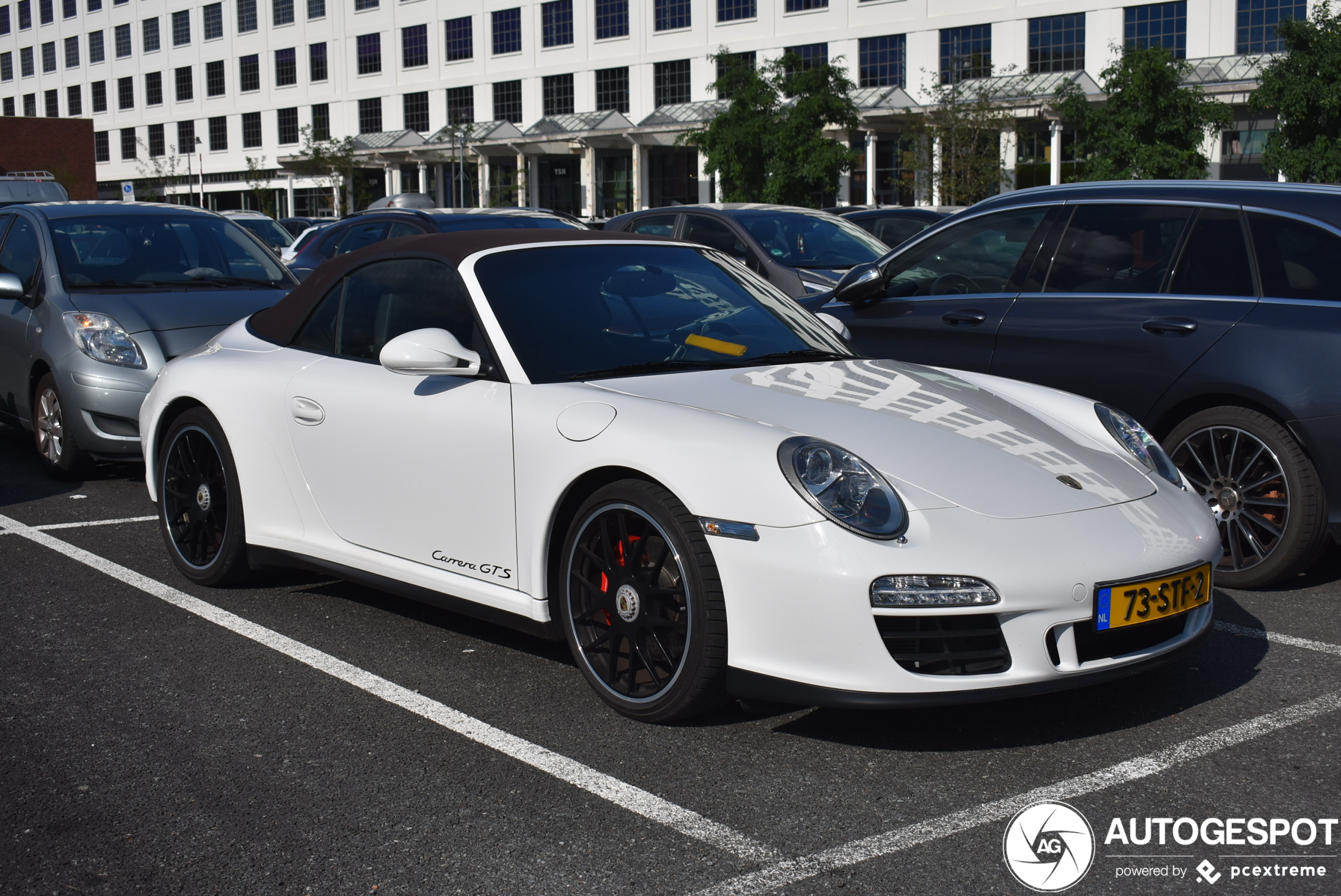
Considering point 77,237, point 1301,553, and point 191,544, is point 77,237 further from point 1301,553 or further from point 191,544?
point 1301,553

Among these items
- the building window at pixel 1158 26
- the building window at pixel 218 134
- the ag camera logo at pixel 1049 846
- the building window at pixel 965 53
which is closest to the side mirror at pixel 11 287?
the ag camera logo at pixel 1049 846

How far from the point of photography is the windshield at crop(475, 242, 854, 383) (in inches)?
167

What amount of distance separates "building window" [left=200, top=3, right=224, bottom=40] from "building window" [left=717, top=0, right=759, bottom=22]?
32.3 meters

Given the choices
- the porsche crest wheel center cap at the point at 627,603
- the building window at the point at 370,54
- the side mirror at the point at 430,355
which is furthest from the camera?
the building window at the point at 370,54

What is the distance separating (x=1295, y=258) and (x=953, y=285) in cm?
171

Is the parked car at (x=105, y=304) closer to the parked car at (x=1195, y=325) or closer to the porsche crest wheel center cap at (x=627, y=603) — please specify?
the parked car at (x=1195, y=325)

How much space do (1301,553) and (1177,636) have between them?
1.84 meters

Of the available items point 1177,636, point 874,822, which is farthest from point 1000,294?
point 874,822

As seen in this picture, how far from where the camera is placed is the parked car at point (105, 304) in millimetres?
7473

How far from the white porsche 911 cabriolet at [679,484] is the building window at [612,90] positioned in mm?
49153

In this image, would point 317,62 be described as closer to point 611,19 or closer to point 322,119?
point 322,119

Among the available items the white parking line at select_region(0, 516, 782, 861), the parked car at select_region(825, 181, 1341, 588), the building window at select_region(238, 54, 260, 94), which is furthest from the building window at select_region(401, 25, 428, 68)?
the white parking line at select_region(0, 516, 782, 861)

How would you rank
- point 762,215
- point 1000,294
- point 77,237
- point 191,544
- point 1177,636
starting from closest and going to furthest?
point 1177,636
point 191,544
point 1000,294
point 77,237
point 762,215

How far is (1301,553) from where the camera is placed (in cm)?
523
